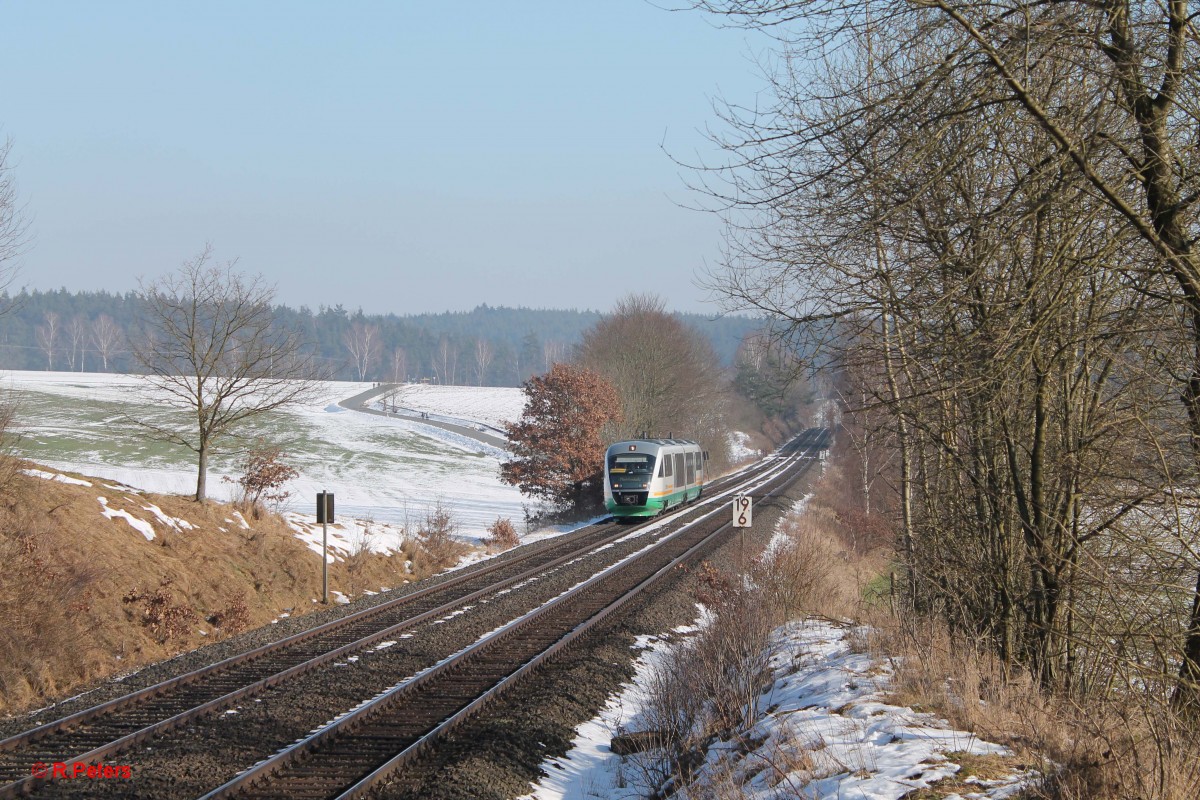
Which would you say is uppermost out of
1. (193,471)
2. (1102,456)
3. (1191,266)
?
(1191,266)

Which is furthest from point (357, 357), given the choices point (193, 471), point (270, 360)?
point (270, 360)

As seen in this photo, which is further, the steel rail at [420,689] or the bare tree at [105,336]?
the bare tree at [105,336]

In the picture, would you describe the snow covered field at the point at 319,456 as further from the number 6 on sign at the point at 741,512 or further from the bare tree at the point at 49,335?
the bare tree at the point at 49,335

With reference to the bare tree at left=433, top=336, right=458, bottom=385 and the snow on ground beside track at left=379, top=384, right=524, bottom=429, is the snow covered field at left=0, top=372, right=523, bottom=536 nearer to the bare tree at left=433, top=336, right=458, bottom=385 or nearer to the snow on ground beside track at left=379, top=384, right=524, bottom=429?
the snow on ground beside track at left=379, top=384, right=524, bottom=429

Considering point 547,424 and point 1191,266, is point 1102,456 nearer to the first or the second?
point 1191,266

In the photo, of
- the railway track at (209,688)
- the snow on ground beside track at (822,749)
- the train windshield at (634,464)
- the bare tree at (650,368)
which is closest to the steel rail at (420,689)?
the snow on ground beside track at (822,749)

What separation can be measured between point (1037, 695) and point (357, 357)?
601ft

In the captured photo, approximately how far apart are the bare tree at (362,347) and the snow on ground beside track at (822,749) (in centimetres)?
17771

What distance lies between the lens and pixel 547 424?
126 feet

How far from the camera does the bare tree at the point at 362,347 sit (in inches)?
7210

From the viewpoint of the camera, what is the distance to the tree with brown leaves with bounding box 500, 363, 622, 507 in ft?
123

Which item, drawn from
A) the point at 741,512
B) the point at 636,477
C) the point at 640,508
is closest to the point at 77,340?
the point at 636,477

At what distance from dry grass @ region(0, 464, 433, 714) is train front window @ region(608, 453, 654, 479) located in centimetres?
1315

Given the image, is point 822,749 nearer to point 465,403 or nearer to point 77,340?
point 465,403
